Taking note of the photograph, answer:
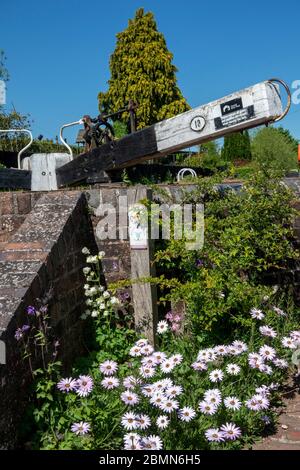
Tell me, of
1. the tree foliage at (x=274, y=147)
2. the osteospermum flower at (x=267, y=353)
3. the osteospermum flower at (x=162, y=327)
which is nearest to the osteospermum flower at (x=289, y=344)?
the osteospermum flower at (x=267, y=353)

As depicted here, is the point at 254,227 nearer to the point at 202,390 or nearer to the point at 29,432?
the point at 202,390

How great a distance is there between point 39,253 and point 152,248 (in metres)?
1.02

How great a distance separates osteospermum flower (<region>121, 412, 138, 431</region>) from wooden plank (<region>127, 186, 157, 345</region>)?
1.31 meters

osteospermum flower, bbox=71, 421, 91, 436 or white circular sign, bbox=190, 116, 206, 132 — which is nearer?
osteospermum flower, bbox=71, 421, 91, 436

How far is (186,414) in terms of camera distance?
2.63 metres

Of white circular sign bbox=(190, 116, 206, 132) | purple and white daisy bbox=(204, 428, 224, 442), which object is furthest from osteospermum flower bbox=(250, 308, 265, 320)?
white circular sign bbox=(190, 116, 206, 132)

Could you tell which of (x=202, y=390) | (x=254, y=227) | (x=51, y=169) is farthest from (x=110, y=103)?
(x=202, y=390)

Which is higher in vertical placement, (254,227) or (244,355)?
(254,227)

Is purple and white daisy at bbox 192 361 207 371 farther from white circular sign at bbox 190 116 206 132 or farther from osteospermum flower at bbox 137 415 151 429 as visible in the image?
white circular sign at bbox 190 116 206 132

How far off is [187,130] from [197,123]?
0.14 meters

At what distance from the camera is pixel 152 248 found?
3.94 m

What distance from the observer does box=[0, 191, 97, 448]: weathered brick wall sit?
2.63 meters

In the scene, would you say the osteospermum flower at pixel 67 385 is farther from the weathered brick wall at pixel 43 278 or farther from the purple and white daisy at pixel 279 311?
the purple and white daisy at pixel 279 311

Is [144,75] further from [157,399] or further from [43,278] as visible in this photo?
[157,399]
